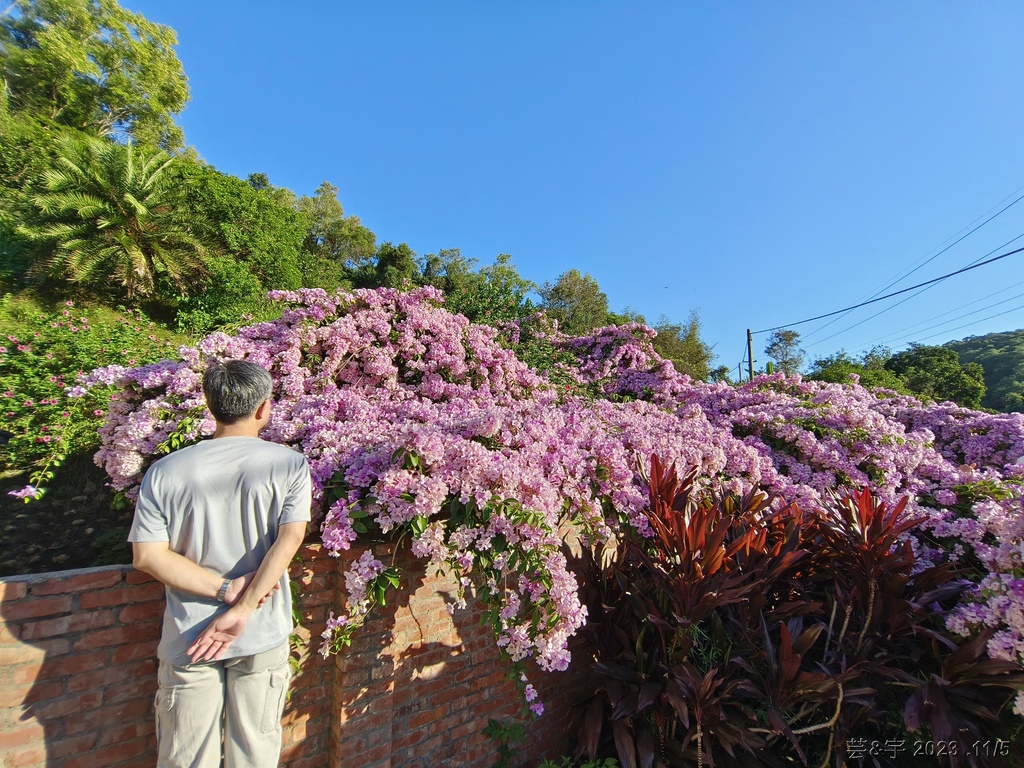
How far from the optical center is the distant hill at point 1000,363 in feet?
72.0

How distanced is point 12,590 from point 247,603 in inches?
29.9

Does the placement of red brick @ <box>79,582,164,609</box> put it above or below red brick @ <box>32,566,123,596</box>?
below

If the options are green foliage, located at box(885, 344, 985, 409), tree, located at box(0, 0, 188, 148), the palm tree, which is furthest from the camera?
green foliage, located at box(885, 344, 985, 409)

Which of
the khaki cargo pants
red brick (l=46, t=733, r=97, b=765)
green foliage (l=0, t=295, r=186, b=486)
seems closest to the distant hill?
the khaki cargo pants

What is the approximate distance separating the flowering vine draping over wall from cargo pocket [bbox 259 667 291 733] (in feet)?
1.02

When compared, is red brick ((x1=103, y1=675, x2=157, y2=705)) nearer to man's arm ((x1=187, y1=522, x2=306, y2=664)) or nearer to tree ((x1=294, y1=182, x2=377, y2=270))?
man's arm ((x1=187, y1=522, x2=306, y2=664))

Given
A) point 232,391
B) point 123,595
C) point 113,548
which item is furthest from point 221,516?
point 113,548

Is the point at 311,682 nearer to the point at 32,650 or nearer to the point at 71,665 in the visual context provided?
the point at 71,665

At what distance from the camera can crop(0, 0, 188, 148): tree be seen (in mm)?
15365

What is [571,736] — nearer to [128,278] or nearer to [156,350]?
[156,350]

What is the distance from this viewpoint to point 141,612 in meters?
1.72

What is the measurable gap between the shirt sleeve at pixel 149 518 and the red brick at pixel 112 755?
84 centimetres

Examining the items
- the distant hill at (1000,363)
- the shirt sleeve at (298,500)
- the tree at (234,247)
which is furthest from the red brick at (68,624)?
the distant hill at (1000,363)

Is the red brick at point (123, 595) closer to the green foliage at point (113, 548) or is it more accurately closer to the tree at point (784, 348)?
the green foliage at point (113, 548)
